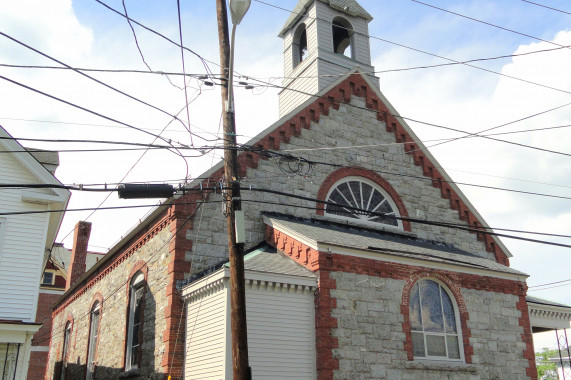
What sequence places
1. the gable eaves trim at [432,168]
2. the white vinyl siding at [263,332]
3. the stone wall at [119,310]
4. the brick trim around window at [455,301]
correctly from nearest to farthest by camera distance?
the white vinyl siding at [263,332]
the brick trim around window at [455,301]
the stone wall at [119,310]
the gable eaves trim at [432,168]

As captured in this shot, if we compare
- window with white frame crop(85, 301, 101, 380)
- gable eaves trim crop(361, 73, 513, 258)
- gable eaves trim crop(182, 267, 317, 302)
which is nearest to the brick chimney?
window with white frame crop(85, 301, 101, 380)

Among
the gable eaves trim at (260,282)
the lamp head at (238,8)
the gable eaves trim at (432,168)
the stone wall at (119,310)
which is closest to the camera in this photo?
the lamp head at (238,8)

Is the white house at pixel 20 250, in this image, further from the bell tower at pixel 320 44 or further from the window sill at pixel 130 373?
the bell tower at pixel 320 44

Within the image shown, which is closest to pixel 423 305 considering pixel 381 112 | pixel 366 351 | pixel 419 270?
pixel 419 270

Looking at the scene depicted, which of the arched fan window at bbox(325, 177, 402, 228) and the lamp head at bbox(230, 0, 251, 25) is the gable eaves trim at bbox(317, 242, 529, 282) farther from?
the lamp head at bbox(230, 0, 251, 25)

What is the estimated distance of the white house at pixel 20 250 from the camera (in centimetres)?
1387

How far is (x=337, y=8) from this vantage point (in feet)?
85.3

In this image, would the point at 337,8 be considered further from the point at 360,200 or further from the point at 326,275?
the point at 326,275

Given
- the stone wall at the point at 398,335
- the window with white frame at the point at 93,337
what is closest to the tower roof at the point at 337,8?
the stone wall at the point at 398,335

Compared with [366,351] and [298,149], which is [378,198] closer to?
[298,149]

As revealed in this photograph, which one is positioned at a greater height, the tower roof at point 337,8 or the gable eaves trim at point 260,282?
the tower roof at point 337,8

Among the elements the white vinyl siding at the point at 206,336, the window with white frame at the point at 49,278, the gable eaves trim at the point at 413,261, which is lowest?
the white vinyl siding at the point at 206,336

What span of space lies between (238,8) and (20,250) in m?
9.45

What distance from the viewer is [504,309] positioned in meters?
17.0
